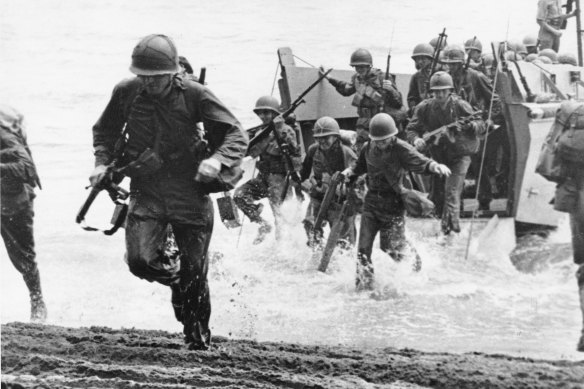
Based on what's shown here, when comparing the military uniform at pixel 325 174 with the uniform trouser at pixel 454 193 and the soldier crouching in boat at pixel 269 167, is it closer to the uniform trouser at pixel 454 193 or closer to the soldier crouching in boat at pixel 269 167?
the soldier crouching in boat at pixel 269 167

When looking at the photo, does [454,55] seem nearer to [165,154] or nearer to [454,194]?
[454,194]

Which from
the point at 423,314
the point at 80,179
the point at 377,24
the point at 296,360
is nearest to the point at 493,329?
the point at 423,314

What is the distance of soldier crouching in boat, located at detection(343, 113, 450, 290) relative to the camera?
33.5 ft

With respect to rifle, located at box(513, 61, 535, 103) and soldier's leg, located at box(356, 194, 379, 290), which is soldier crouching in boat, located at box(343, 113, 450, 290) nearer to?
soldier's leg, located at box(356, 194, 379, 290)

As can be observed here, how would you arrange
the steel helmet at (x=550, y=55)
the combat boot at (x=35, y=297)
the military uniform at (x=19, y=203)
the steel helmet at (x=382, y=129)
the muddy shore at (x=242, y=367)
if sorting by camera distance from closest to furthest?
1. the muddy shore at (x=242, y=367)
2. the military uniform at (x=19, y=203)
3. the combat boot at (x=35, y=297)
4. the steel helmet at (x=382, y=129)
5. the steel helmet at (x=550, y=55)

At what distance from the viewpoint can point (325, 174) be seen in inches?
472

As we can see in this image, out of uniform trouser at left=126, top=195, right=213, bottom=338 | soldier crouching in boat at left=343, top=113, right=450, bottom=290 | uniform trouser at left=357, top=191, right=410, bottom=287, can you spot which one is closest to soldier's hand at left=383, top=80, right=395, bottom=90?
soldier crouching in boat at left=343, top=113, right=450, bottom=290

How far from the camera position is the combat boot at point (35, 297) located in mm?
9148

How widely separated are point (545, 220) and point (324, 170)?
2690mm

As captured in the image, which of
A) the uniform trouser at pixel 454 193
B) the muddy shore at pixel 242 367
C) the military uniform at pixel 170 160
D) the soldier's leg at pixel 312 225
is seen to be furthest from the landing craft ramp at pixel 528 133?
the military uniform at pixel 170 160

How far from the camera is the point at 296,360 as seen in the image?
6.74 metres

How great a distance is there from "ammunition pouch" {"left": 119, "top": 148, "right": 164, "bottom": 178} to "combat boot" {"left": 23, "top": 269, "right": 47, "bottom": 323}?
9.26ft

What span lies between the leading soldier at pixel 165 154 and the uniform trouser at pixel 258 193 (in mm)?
5846

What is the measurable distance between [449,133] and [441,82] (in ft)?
1.92
